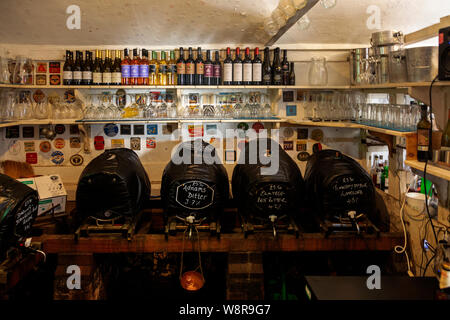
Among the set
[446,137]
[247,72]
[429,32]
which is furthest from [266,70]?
[446,137]

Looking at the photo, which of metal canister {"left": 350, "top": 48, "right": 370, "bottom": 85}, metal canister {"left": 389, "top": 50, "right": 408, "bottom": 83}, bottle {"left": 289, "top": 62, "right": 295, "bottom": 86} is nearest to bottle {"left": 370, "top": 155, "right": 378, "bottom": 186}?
metal canister {"left": 350, "top": 48, "right": 370, "bottom": 85}

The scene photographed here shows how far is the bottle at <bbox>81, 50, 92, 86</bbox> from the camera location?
11.3 feet

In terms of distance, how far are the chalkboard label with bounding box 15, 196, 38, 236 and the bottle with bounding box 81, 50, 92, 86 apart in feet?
5.70

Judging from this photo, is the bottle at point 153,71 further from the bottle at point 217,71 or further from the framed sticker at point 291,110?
the framed sticker at point 291,110

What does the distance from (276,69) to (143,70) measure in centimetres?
118

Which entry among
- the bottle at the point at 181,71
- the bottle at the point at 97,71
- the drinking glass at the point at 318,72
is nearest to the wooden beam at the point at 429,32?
the drinking glass at the point at 318,72

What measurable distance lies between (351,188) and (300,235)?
1.51ft

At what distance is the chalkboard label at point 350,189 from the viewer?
8.18 ft

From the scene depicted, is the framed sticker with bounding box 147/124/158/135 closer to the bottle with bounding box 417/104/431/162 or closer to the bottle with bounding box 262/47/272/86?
the bottle with bounding box 262/47/272/86

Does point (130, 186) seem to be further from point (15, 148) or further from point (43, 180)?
point (15, 148)

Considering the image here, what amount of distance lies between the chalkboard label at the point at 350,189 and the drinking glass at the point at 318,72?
4.65 feet

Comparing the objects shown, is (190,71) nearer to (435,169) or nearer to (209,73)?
(209,73)

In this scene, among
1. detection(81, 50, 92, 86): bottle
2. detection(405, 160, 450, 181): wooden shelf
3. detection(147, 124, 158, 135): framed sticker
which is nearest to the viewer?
detection(405, 160, 450, 181): wooden shelf
